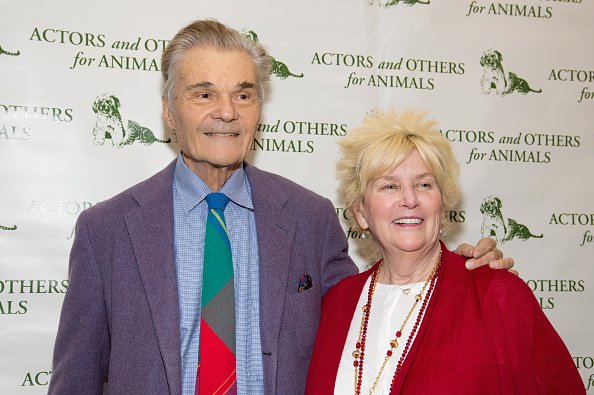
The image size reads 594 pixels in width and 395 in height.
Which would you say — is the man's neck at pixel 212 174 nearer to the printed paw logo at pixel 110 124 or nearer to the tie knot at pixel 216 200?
the tie knot at pixel 216 200

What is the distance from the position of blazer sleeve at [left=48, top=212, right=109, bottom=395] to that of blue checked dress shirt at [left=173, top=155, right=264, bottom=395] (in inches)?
9.8

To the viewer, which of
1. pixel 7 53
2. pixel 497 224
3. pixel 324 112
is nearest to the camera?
pixel 7 53

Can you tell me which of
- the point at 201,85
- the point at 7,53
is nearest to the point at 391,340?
the point at 201,85

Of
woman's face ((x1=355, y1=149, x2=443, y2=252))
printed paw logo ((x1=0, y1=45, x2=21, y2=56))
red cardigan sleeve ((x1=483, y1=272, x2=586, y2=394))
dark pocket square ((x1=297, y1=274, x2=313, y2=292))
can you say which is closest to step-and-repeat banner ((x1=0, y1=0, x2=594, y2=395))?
printed paw logo ((x1=0, y1=45, x2=21, y2=56))

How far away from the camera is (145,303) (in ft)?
5.70

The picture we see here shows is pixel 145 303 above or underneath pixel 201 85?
underneath

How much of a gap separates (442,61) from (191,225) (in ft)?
5.10

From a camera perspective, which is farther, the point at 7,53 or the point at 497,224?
the point at 497,224

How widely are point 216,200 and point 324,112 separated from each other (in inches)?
39.4

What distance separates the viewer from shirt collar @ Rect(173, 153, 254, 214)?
1865mm

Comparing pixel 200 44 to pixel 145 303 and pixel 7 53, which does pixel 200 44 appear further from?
pixel 7 53

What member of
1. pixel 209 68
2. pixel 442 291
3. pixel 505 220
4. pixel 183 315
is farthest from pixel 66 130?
pixel 505 220

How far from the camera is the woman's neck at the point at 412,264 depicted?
182 centimetres

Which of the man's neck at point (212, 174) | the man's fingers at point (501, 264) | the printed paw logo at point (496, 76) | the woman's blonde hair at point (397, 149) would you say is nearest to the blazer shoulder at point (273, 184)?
the man's neck at point (212, 174)
